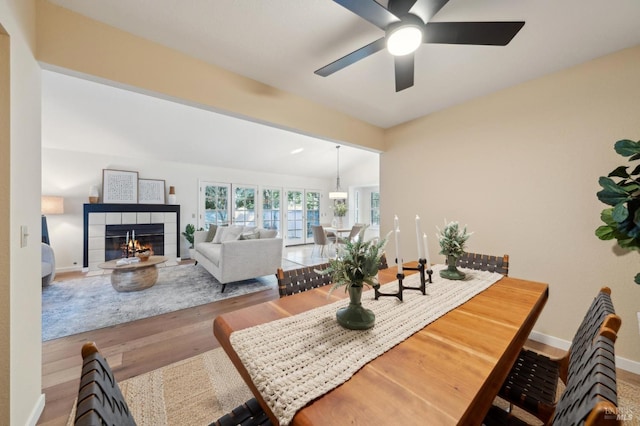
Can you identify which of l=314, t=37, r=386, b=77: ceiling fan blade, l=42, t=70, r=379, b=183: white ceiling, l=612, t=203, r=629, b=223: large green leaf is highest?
l=42, t=70, r=379, b=183: white ceiling

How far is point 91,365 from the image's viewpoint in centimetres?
55

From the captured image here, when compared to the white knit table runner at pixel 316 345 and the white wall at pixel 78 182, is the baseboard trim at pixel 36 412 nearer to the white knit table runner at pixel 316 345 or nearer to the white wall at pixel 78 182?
the white knit table runner at pixel 316 345

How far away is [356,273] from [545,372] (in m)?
1.15

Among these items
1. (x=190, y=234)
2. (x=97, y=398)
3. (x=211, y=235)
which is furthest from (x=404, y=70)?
(x=190, y=234)

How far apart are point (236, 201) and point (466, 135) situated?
17.9 feet

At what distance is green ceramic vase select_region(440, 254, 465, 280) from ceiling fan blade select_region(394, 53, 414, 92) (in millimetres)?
1318

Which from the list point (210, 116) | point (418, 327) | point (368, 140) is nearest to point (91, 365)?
Answer: point (418, 327)

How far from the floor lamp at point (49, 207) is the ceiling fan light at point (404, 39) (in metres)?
5.73

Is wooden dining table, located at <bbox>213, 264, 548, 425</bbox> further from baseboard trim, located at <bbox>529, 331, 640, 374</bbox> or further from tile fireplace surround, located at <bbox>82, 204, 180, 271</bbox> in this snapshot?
tile fireplace surround, located at <bbox>82, 204, 180, 271</bbox>

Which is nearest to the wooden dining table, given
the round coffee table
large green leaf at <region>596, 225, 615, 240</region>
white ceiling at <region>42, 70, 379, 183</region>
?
large green leaf at <region>596, 225, 615, 240</region>

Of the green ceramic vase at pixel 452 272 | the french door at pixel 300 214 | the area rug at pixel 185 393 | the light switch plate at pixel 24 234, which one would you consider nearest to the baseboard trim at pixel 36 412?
the area rug at pixel 185 393

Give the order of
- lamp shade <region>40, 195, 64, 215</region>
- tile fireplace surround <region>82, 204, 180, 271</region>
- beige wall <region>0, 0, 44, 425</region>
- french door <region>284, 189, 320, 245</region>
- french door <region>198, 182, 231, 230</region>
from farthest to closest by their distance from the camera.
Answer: french door <region>284, 189, 320, 245</region>, french door <region>198, 182, 231, 230</region>, tile fireplace surround <region>82, 204, 180, 271</region>, lamp shade <region>40, 195, 64, 215</region>, beige wall <region>0, 0, 44, 425</region>

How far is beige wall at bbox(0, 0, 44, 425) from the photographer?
3.68 feet

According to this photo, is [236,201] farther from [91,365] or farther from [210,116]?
[91,365]
